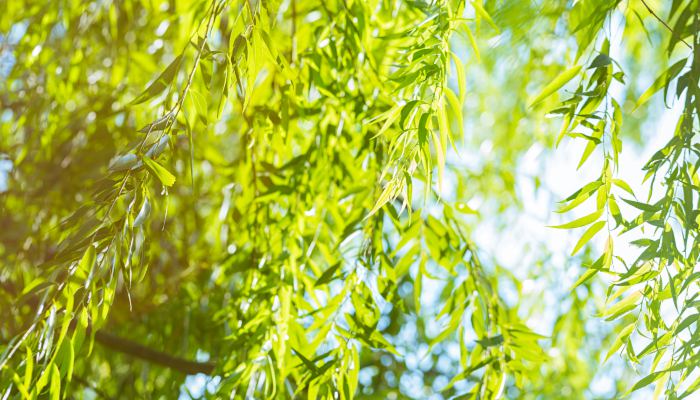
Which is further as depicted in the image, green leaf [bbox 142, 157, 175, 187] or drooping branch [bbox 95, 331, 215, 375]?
drooping branch [bbox 95, 331, 215, 375]

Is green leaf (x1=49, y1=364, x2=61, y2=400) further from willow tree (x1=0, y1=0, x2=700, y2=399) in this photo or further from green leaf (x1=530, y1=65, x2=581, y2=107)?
green leaf (x1=530, y1=65, x2=581, y2=107)

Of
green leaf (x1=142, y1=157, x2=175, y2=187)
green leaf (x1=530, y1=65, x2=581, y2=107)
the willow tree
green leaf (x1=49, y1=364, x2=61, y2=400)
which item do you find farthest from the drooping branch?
green leaf (x1=530, y1=65, x2=581, y2=107)

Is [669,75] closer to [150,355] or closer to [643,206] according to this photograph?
[643,206]

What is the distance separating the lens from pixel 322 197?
109cm

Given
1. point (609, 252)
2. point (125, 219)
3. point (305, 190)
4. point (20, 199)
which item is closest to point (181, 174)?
point (20, 199)

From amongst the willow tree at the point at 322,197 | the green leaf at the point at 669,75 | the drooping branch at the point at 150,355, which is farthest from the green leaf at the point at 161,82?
the drooping branch at the point at 150,355

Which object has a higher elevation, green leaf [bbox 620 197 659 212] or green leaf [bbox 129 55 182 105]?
green leaf [bbox 129 55 182 105]

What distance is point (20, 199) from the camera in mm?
1421

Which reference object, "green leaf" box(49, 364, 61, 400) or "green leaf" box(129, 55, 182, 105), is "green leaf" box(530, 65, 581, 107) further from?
"green leaf" box(49, 364, 61, 400)

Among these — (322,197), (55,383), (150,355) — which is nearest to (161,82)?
(55,383)

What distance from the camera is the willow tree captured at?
0.66m

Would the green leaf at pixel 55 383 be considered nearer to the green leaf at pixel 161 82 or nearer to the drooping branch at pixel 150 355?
the green leaf at pixel 161 82

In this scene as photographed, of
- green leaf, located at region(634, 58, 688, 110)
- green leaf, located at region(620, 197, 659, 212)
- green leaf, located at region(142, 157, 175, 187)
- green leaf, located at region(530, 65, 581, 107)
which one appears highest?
green leaf, located at region(530, 65, 581, 107)

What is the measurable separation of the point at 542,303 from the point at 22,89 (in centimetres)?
123
